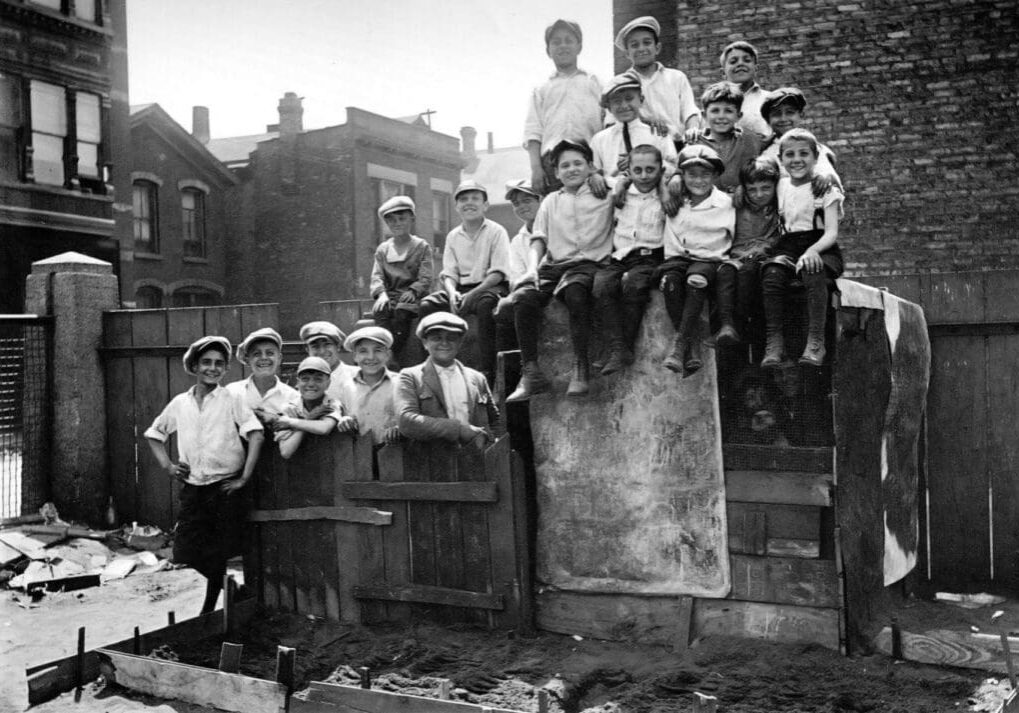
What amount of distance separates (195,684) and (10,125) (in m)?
16.9

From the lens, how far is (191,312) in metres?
9.27

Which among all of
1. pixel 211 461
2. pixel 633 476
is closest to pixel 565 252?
pixel 633 476

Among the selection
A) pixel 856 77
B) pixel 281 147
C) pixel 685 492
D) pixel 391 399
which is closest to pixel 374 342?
pixel 391 399

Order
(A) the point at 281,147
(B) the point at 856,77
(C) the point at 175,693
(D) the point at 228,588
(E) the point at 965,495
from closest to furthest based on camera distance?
(C) the point at 175,693 < (D) the point at 228,588 < (E) the point at 965,495 < (B) the point at 856,77 < (A) the point at 281,147

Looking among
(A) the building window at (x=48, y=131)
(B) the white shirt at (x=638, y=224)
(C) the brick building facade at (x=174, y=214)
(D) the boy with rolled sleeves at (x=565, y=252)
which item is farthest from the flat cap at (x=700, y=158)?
(C) the brick building facade at (x=174, y=214)

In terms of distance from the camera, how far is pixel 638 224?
5.50 metres

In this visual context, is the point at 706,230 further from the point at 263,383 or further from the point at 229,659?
the point at 229,659

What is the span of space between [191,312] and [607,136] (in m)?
5.00

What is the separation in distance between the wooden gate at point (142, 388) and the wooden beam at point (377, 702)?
5172 mm

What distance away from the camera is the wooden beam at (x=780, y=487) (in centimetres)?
505

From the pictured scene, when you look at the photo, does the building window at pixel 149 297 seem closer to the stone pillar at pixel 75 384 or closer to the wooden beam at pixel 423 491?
the stone pillar at pixel 75 384

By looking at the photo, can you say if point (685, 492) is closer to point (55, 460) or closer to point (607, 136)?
point (607, 136)

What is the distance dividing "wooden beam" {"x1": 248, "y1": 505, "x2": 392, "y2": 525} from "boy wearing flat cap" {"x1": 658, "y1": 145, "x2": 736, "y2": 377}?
2146 millimetres

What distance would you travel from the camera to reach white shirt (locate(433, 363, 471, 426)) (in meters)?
5.90
